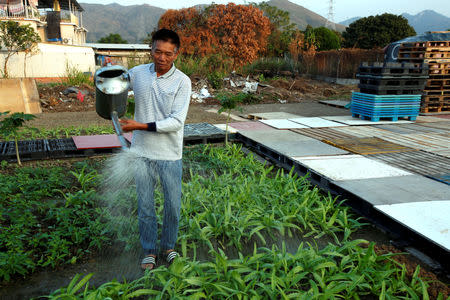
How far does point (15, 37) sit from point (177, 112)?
22.3 metres

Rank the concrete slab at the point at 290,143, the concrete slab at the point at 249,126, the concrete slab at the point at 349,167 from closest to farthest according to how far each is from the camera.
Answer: the concrete slab at the point at 349,167
the concrete slab at the point at 290,143
the concrete slab at the point at 249,126

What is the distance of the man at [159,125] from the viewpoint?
252cm

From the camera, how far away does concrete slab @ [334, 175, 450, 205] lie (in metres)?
3.74

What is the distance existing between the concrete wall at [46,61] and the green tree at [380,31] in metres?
33.6

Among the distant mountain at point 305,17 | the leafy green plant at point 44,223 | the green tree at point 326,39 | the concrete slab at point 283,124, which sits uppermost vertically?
the distant mountain at point 305,17

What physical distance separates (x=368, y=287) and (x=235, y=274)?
0.96 metres

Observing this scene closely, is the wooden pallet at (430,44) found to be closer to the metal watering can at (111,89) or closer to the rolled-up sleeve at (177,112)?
the rolled-up sleeve at (177,112)

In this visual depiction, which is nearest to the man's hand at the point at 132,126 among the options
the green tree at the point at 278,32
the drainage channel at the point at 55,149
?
the drainage channel at the point at 55,149

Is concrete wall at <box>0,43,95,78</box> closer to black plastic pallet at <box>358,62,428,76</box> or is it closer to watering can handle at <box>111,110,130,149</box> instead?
black plastic pallet at <box>358,62,428,76</box>

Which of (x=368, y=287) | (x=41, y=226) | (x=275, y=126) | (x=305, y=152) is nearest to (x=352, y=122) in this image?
(x=275, y=126)

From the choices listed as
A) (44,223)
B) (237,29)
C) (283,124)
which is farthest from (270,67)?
(44,223)

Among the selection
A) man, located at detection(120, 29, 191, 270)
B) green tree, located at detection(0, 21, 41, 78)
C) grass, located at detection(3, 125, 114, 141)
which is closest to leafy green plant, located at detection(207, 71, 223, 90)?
grass, located at detection(3, 125, 114, 141)

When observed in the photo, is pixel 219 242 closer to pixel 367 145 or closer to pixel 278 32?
pixel 367 145

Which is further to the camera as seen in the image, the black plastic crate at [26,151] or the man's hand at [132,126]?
the black plastic crate at [26,151]
